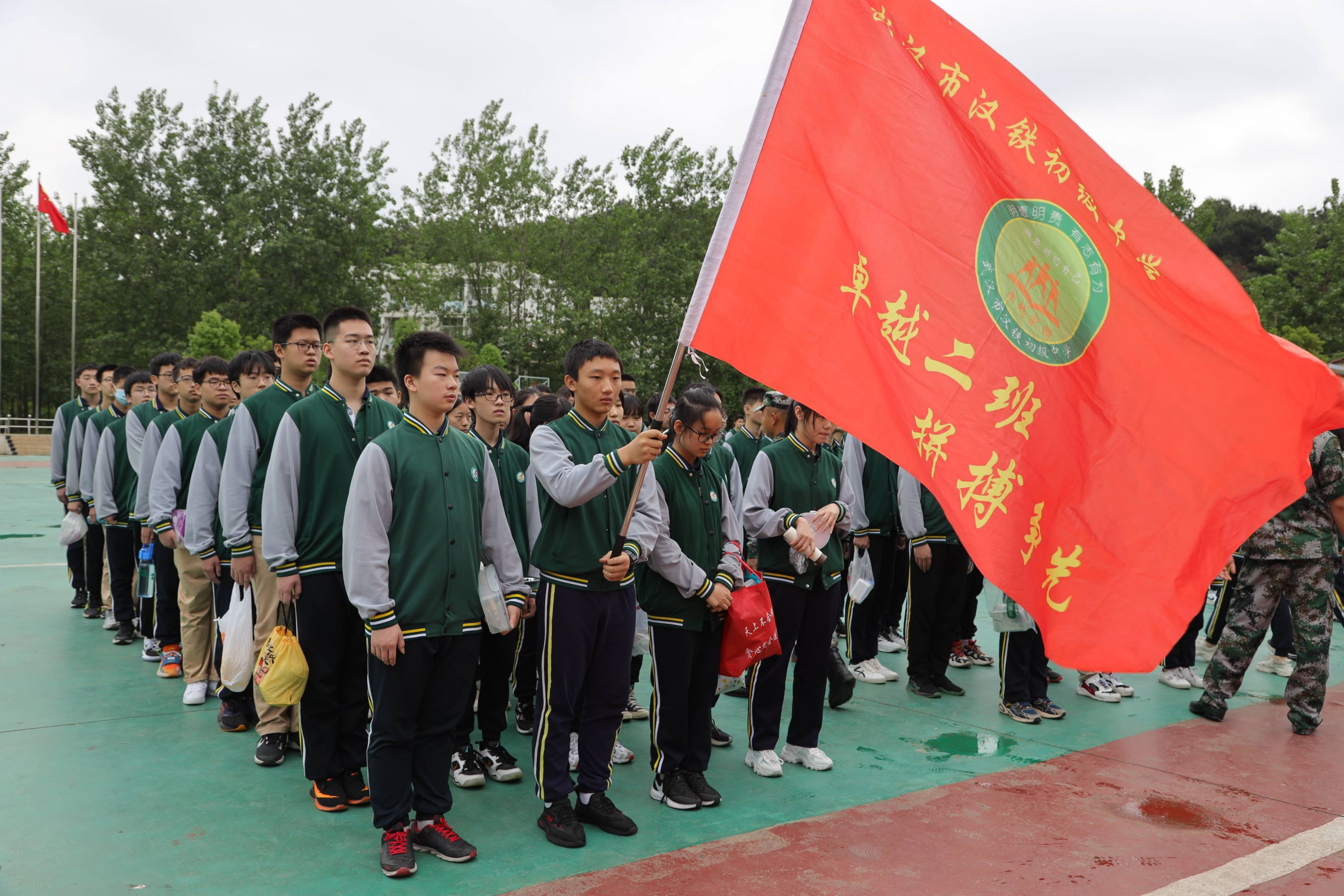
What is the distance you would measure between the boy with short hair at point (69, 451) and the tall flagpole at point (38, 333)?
103 feet

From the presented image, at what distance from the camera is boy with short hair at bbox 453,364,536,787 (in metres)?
4.50

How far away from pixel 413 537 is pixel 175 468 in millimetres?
3094

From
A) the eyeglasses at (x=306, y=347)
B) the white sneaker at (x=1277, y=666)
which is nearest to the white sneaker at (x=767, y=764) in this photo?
the eyeglasses at (x=306, y=347)

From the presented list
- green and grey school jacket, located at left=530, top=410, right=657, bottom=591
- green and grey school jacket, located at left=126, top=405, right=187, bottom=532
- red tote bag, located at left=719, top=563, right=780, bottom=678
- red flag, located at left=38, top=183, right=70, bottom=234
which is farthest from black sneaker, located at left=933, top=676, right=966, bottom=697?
red flag, located at left=38, top=183, right=70, bottom=234

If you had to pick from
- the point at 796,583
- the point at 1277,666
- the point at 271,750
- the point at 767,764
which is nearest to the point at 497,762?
the point at 271,750

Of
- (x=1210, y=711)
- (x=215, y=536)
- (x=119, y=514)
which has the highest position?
(x=215, y=536)

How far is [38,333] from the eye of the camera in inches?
1478

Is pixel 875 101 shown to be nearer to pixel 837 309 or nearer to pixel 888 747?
pixel 837 309

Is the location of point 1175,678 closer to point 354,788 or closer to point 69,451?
point 354,788

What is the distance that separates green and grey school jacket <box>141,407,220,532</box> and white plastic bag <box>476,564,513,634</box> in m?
2.77

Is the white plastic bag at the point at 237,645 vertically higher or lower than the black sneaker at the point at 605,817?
higher

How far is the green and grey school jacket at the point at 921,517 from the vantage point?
646cm

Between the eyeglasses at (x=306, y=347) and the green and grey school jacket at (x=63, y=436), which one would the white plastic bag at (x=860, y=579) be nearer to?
the eyeglasses at (x=306, y=347)

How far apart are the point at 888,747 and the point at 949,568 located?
1.76 m
